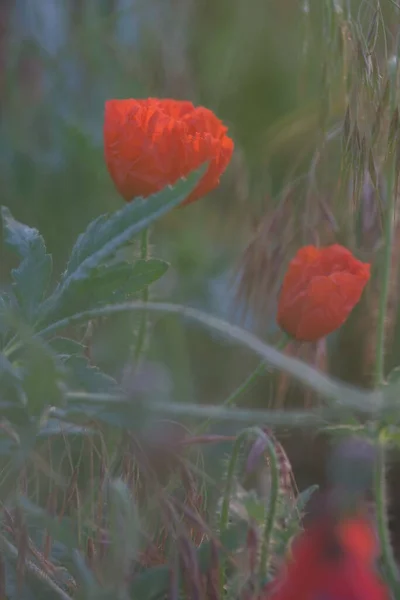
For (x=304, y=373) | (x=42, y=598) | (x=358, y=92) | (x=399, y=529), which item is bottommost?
(x=399, y=529)

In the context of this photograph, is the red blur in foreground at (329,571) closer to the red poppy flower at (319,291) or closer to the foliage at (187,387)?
the foliage at (187,387)

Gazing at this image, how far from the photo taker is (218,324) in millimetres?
308

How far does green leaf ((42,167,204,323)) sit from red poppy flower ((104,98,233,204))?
0.09 meters

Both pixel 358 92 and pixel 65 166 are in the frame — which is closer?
pixel 358 92

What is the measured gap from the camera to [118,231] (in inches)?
16.3

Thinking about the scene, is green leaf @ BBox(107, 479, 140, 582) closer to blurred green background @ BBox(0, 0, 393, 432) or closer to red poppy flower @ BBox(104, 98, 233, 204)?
red poppy flower @ BBox(104, 98, 233, 204)

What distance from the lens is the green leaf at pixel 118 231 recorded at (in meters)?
0.39

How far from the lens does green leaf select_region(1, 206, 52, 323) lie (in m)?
0.42

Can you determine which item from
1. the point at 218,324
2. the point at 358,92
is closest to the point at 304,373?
the point at 218,324

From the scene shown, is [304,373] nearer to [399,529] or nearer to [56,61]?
[399,529]

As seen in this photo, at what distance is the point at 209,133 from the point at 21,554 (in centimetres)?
28

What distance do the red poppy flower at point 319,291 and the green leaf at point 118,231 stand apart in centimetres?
12

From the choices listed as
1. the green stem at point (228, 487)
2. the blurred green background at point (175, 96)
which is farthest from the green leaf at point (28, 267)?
the blurred green background at point (175, 96)

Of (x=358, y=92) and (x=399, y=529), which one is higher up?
(x=358, y=92)
